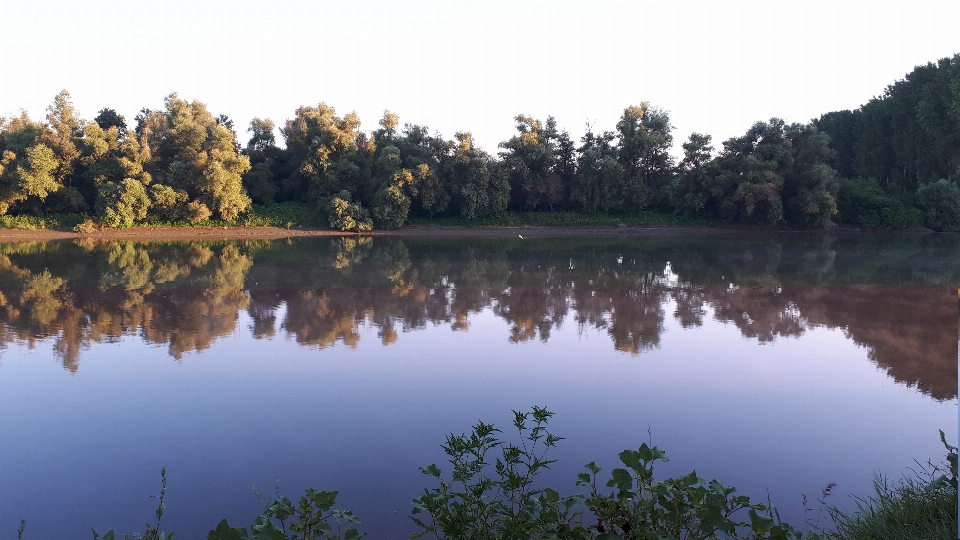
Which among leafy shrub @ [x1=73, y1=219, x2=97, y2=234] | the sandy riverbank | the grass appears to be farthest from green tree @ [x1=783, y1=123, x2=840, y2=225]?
leafy shrub @ [x1=73, y1=219, x2=97, y2=234]

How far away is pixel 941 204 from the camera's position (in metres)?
34.7

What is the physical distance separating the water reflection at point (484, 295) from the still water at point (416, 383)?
0.09 meters

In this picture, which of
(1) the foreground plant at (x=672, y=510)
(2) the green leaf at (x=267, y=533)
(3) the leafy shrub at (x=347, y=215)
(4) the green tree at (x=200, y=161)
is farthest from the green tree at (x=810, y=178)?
(2) the green leaf at (x=267, y=533)

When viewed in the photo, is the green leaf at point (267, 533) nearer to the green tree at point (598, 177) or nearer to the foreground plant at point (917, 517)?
the foreground plant at point (917, 517)

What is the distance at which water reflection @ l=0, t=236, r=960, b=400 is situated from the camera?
1051 centimetres

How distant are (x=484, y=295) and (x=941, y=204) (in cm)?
3122

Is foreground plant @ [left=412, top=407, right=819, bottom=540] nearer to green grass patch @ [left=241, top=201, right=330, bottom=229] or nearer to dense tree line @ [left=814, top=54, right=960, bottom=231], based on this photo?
green grass patch @ [left=241, top=201, right=330, bottom=229]

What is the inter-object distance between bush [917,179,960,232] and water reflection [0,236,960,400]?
13166 mm

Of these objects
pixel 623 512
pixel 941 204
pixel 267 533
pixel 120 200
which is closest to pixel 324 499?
pixel 267 533

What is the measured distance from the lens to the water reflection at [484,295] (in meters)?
10.5

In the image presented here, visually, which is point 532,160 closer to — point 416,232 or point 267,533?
point 416,232

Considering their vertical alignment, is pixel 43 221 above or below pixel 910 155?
below

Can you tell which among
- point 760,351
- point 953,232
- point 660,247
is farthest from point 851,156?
point 760,351

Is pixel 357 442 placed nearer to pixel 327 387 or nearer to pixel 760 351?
pixel 327 387
